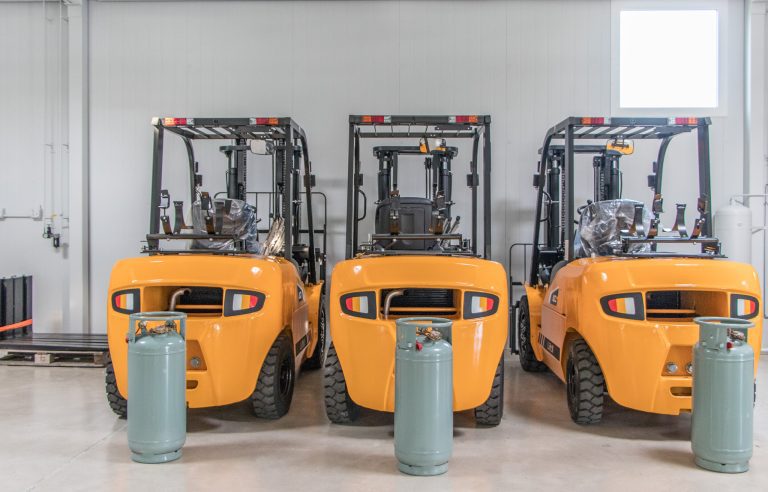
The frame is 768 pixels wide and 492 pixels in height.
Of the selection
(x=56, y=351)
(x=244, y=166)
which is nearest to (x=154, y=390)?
(x=244, y=166)

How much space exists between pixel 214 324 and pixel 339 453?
126 cm

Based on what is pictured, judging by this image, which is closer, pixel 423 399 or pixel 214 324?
pixel 423 399

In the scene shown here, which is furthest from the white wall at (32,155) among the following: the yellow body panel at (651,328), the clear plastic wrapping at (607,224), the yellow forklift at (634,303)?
the yellow body panel at (651,328)

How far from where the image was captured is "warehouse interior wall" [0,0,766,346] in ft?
26.8

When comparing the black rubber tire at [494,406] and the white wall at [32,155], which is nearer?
the black rubber tire at [494,406]

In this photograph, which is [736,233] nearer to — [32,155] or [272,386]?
[272,386]

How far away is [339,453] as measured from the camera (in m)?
4.15

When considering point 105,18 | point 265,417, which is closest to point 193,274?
point 265,417

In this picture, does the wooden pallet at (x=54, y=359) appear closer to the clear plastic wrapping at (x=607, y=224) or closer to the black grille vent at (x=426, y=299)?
the black grille vent at (x=426, y=299)

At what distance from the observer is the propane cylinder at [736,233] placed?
7461 millimetres

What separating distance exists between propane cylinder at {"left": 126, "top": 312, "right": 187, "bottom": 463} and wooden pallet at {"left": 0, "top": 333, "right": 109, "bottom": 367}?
349 cm

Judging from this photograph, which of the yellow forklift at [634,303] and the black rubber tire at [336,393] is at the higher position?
the yellow forklift at [634,303]

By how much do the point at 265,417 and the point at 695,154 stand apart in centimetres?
659

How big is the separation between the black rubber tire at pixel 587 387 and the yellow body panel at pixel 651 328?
6.8 inches
